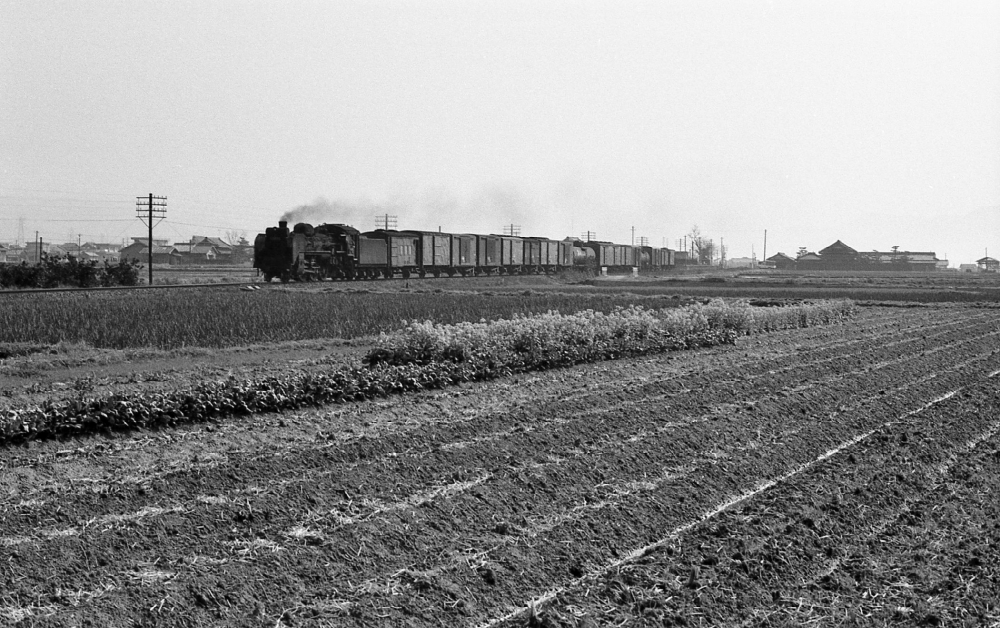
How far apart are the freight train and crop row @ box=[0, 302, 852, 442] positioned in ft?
99.9

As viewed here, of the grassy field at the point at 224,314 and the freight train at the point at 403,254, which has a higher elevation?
the freight train at the point at 403,254

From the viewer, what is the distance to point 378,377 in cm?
1428

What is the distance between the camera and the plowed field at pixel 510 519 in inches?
263

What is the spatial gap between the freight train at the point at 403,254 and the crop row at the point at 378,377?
30.5 m

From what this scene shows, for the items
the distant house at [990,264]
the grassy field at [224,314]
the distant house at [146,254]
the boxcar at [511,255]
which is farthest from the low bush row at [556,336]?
the distant house at [990,264]

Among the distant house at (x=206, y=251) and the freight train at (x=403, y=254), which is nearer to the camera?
the freight train at (x=403, y=254)

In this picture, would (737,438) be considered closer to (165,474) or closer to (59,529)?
(165,474)

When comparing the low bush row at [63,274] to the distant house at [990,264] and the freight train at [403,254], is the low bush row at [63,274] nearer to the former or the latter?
the freight train at [403,254]

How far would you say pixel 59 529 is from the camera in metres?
7.37

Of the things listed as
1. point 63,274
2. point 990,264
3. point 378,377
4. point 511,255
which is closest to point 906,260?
point 990,264

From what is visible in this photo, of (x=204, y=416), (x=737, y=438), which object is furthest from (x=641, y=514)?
(x=204, y=416)

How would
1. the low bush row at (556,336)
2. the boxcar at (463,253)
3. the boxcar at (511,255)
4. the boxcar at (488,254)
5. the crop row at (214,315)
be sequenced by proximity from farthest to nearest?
the boxcar at (511,255) → the boxcar at (488,254) → the boxcar at (463,253) → the crop row at (214,315) → the low bush row at (556,336)

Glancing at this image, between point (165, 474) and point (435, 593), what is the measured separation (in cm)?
317

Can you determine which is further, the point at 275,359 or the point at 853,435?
the point at 275,359
